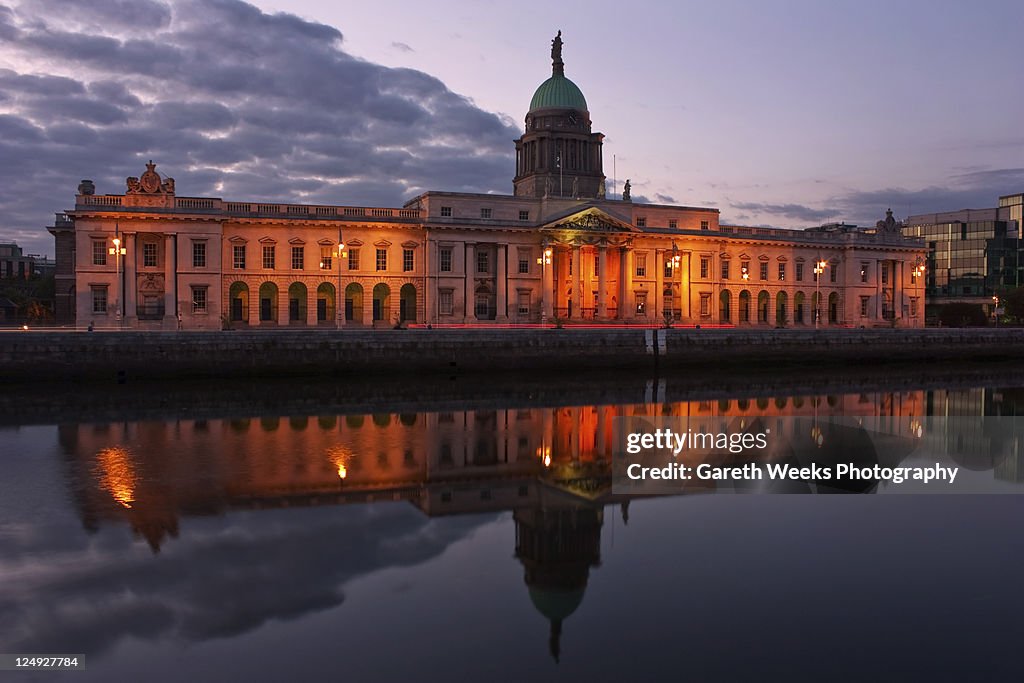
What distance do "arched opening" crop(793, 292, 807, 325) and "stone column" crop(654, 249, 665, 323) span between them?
14.2 metres

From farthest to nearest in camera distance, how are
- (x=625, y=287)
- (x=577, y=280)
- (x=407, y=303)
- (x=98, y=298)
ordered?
1. (x=625, y=287)
2. (x=577, y=280)
3. (x=407, y=303)
4. (x=98, y=298)

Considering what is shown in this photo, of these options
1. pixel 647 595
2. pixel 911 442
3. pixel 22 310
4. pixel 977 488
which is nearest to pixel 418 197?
pixel 22 310

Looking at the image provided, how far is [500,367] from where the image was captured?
45.6 metres

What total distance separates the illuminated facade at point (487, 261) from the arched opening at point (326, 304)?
105mm

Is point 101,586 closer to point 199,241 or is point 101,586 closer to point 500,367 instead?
point 500,367

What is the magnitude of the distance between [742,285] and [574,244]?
17285mm

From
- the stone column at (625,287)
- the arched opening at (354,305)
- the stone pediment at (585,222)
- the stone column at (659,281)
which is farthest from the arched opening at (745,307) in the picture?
the arched opening at (354,305)

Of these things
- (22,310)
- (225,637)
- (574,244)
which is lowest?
(225,637)

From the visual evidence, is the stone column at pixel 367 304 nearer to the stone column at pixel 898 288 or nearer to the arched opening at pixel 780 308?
the arched opening at pixel 780 308

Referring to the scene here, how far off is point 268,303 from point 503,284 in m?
17.9

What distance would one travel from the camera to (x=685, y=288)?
72.5 meters

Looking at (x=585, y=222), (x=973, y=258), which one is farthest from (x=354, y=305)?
(x=973, y=258)

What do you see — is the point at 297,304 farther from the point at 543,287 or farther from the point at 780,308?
the point at 780,308

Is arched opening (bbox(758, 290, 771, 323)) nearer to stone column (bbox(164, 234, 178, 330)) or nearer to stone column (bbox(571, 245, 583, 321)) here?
stone column (bbox(571, 245, 583, 321))
